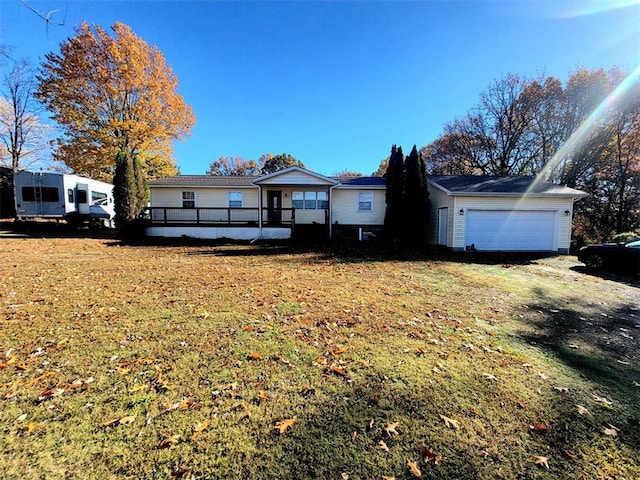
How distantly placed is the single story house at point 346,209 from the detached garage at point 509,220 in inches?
1.7

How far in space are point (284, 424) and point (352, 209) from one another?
1579cm

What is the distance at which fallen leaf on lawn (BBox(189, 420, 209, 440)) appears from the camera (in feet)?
7.56

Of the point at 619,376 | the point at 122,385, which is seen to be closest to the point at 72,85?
the point at 122,385

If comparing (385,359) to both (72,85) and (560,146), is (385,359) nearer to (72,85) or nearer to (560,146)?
(72,85)

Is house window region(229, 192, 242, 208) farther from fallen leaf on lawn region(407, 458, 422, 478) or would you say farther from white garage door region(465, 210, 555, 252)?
fallen leaf on lawn region(407, 458, 422, 478)

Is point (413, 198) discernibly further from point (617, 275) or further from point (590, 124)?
point (590, 124)

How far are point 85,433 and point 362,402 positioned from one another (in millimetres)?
2242

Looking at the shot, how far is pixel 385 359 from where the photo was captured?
360 cm

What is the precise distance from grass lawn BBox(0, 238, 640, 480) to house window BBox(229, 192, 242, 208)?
461 inches

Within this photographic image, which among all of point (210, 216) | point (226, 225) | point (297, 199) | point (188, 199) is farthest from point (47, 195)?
point (297, 199)

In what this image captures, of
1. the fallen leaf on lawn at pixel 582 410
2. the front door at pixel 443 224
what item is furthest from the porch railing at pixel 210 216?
the fallen leaf on lawn at pixel 582 410

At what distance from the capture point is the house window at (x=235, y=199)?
1791 centimetres

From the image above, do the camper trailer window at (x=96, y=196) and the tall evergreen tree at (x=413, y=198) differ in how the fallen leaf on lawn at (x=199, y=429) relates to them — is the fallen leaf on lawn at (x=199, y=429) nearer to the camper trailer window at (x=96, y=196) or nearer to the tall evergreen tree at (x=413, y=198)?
the tall evergreen tree at (x=413, y=198)

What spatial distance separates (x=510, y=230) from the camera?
14375 millimetres
